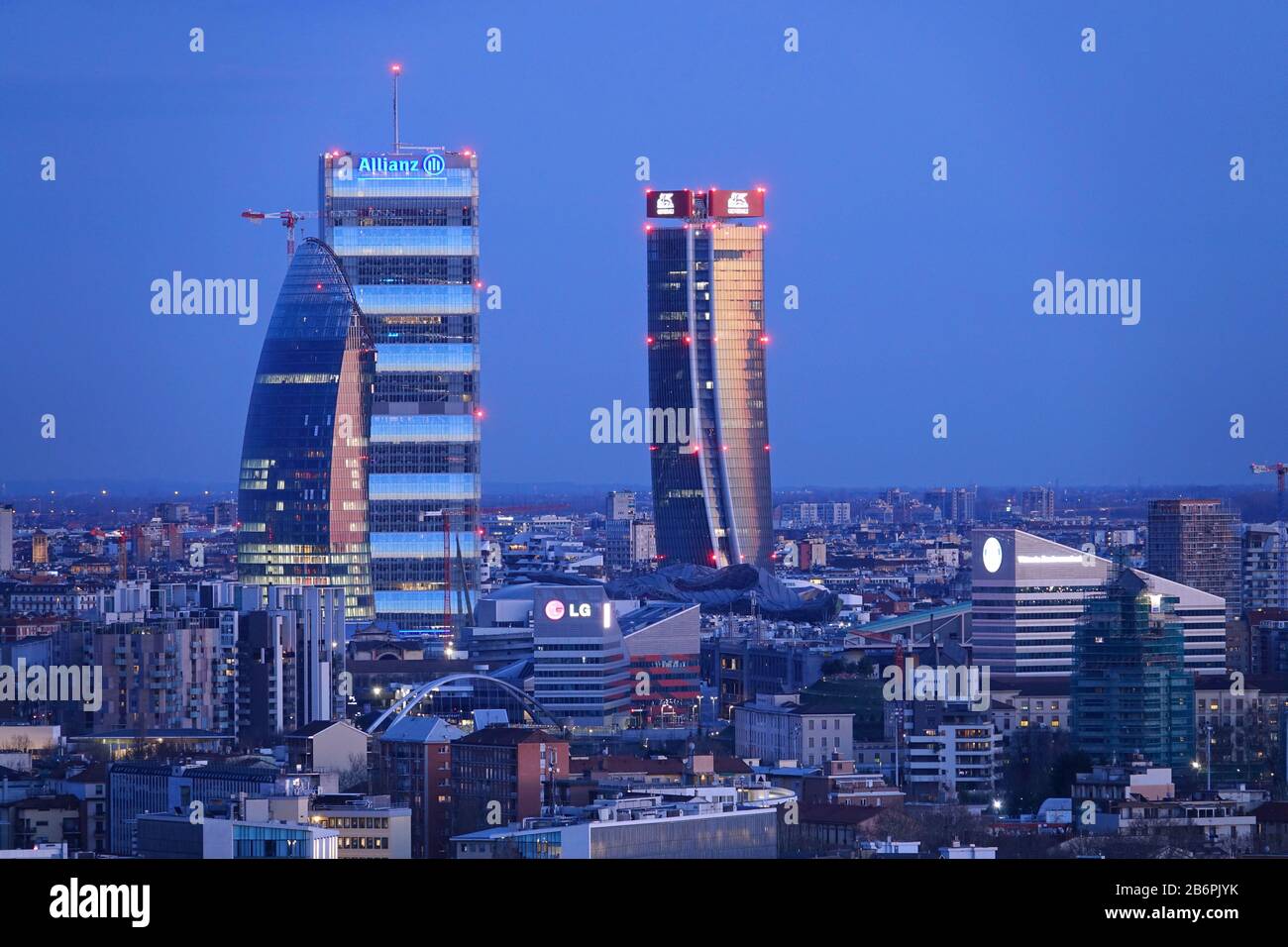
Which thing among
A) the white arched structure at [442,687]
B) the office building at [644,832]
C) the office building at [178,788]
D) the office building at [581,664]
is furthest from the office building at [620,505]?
the office building at [644,832]

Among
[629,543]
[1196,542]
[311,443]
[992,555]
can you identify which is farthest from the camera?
[629,543]

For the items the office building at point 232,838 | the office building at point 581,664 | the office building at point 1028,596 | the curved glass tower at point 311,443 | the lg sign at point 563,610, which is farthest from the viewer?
the curved glass tower at point 311,443

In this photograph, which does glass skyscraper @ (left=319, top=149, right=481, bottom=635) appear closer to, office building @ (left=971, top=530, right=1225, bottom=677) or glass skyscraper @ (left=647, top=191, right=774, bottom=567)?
office building @ (left=971, top=530, right=1225, bottom=677)

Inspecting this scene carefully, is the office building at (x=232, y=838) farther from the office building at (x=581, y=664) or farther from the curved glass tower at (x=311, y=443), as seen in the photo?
the curved glass tower at (x=311, y=443)

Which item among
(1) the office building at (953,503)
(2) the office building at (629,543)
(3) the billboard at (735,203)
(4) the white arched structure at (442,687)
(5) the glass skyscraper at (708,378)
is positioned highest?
(3) the billboard at (735,203)

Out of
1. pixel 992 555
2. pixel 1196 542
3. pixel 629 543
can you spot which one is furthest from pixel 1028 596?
pixel 629 543

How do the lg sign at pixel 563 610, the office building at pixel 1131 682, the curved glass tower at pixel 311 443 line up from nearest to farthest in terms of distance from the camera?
the office building at pixel 1131 682
the lg sign at pixel 563 610
the curved glass tower at pixel 311 443

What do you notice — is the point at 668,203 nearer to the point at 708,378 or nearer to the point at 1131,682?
the point at 708,378
